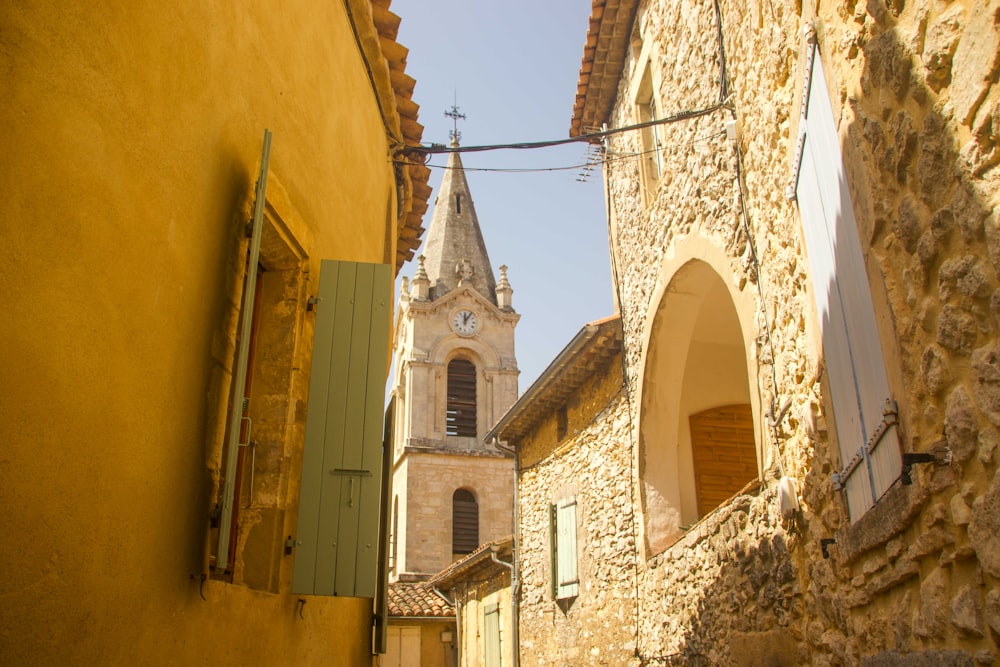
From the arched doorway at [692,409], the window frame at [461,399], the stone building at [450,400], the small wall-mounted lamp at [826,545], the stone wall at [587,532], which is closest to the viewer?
→ the small wall-mounted lamp at [826,545]

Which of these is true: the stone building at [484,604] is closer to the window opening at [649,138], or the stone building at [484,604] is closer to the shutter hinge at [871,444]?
the window opening at [649,138]

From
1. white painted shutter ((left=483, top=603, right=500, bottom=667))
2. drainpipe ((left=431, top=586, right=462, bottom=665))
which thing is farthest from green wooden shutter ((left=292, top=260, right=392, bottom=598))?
drainpipe ((left=431, top=586, right=462, bottom=665))

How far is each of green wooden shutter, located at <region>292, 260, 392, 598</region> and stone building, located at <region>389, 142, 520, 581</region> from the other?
23.3 metres

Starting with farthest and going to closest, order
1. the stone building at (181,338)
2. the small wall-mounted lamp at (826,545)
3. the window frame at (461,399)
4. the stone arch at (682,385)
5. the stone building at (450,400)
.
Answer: the window frame at (461,399) → the stone building at (450,400) → the stone arch at (682,385) → the small wall-mounted lamp at (826,545) → the stone building at (181,338)

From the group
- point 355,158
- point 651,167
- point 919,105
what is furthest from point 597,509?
point 919,105

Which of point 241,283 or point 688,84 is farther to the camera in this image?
point 688,84

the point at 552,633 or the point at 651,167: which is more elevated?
the point at 651,167

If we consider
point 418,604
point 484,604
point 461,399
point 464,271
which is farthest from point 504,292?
point 484,604

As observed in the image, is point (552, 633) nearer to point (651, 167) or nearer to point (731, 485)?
point (731, 485)

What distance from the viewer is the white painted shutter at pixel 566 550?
11250 mm

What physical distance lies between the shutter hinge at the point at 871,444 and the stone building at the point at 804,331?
0.06ft

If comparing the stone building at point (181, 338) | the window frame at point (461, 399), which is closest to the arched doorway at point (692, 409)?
the stone building at point (181, 338)

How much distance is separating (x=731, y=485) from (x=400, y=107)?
4993 mm

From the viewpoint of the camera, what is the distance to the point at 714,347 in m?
9.19
